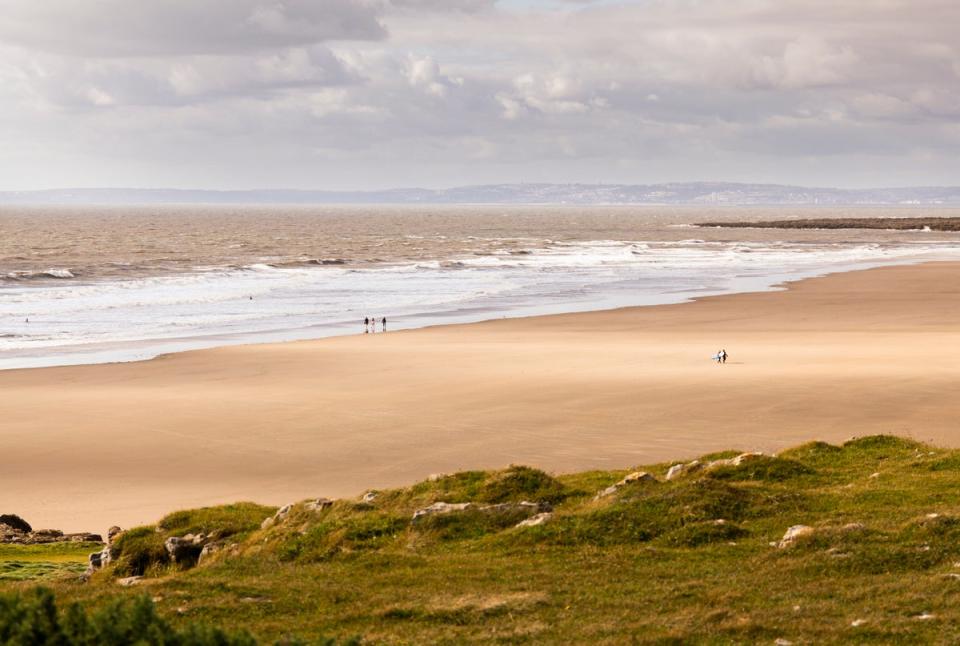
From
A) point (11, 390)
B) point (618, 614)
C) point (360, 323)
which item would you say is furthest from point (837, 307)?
point (618, 614)

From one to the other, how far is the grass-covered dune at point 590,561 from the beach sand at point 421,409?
7880 millimetres

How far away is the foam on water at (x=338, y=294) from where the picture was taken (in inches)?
2157

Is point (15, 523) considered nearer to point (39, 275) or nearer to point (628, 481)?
point (628, 481)

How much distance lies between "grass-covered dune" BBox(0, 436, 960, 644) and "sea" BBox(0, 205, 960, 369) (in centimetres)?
3151

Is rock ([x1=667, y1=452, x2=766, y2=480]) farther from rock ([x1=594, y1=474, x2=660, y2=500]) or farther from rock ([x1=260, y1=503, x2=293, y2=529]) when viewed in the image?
rock ([x1=260, y1=503, x2=293, y2=529])

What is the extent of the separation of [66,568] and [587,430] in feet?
52.1

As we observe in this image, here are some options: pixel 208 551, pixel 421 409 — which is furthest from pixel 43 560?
pixel 421 409

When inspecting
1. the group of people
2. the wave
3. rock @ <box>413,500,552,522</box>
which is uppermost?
the wave

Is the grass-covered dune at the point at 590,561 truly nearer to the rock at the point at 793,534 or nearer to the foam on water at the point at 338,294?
the rock at the point at 793,534

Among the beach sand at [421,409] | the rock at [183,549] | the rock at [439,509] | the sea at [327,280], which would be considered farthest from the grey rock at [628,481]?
the sea at [327,280]

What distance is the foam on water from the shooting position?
5478cm

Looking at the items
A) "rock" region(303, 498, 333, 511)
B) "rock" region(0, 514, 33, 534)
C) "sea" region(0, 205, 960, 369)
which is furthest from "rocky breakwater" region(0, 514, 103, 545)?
"sea" region(0, 205, 960, 369)

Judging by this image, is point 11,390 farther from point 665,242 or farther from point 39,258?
point 665,242

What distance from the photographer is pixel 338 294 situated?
7975 centimetres
